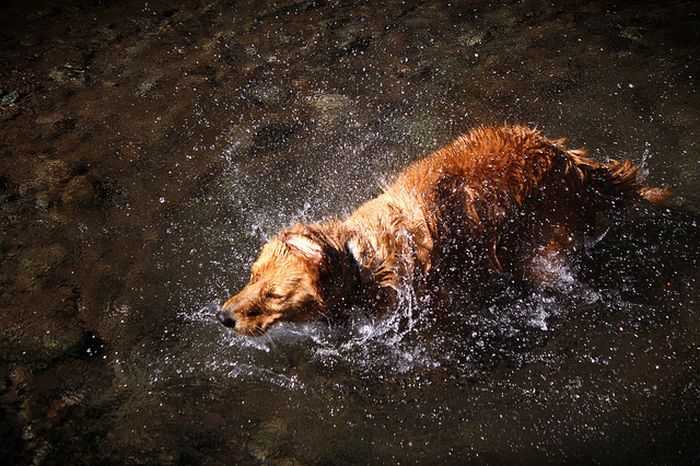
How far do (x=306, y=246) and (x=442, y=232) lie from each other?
3.23 feet

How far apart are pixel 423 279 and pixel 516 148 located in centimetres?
117

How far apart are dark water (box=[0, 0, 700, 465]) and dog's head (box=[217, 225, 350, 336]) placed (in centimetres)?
46

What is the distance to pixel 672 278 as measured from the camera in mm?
4133

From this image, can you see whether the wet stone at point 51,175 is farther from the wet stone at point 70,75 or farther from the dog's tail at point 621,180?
the dog's tail at point 621,180

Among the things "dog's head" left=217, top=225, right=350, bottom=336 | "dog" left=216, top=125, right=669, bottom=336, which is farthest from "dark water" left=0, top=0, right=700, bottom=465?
"dog's head" left=217, top=225, right=350, bottom=336

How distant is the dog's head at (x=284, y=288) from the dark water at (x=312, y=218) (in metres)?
0.46

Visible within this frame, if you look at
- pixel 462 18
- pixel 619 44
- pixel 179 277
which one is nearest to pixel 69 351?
pixel 179 277

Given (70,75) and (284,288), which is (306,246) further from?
(70,75)

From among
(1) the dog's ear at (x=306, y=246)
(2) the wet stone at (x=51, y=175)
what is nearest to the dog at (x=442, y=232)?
(1) the dog's ear at (x=306, y=246)

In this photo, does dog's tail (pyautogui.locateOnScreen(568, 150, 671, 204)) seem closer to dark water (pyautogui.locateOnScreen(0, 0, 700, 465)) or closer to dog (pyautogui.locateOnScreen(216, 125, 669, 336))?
dog (pyautogui.locateOnScreen(216, 125, 669, 336))

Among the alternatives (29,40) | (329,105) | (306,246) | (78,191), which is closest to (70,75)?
(29,40)

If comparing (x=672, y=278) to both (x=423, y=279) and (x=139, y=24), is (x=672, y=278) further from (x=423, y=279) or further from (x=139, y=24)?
(x=139, y=24)

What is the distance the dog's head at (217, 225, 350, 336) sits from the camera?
3.19 meters

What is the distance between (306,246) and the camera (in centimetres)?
323
